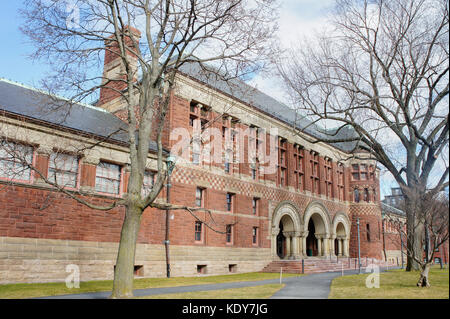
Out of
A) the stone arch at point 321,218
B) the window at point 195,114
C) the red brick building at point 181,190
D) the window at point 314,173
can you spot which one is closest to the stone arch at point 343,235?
the red brick building at point 181,190

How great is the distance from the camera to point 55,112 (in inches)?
717

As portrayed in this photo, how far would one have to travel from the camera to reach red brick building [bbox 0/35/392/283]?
53.6ft

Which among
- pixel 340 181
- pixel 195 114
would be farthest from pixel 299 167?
pixel 195 114

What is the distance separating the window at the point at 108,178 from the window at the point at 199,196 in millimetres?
5683

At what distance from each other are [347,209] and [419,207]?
30.3 meters

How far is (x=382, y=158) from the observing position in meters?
22.2

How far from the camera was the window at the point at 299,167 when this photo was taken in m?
35.4

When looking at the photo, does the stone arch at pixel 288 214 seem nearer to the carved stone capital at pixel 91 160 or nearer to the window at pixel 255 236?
the window at pixel 255 236

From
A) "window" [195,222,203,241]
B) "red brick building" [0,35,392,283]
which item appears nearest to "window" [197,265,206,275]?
"red brick building" [0,35,392,283]

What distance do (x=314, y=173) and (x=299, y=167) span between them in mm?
3013

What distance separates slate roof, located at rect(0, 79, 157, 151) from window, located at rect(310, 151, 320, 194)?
19.0 metres
